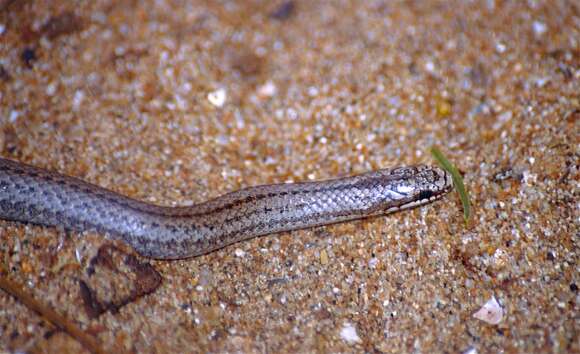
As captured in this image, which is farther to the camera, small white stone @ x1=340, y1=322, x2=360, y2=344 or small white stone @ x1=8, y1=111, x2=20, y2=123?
small white stone @ x1=8, y1=111, x2=20, y2=123

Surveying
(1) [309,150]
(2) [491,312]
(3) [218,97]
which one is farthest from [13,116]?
(2) [491,312]

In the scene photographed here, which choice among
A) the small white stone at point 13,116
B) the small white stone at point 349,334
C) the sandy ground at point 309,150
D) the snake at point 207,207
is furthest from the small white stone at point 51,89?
the small white stone at point 349,334

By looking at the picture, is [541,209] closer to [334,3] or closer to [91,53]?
[334,3]

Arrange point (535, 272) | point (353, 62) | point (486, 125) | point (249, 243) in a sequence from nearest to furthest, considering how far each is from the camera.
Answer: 1. point (535, 272)
2. point (249, 243)
3. point (486, 125)
4. point (353, 62)

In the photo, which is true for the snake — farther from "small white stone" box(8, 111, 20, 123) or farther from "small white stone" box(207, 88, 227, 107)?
"small white stone" box(207, 88, 227, 107)

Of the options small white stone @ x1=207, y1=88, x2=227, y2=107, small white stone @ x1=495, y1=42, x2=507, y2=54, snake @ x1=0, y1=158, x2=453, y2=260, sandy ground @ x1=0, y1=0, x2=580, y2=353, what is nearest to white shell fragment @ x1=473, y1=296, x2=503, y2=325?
sandy ground @ x1=0, y1=0, x2=580, y2=353

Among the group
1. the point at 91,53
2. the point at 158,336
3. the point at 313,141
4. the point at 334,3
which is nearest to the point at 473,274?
the point at 313,141

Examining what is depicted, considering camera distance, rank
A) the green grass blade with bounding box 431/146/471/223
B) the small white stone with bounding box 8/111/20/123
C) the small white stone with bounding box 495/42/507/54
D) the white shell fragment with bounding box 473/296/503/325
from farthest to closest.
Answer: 1. the small white stone with bounding box 495/42/507/54
2. the small white stone with bounding box 8/111/20/123
3. the green grass blade with bounding box 431/146/471/223
4. the white shell fragment with bounding box 473/296/503/325
